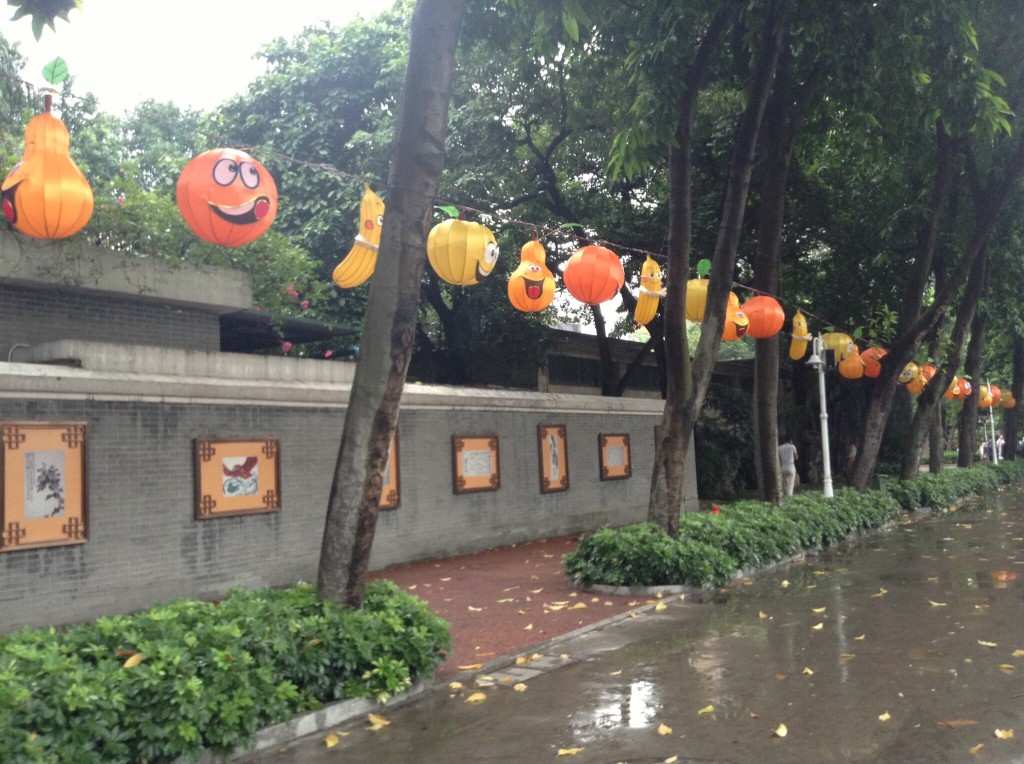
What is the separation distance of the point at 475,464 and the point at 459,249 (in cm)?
576

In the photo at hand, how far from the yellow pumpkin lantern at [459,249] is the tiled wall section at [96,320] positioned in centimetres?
393

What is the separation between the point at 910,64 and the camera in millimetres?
12352

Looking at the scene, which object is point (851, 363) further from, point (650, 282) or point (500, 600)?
point (500, 600)

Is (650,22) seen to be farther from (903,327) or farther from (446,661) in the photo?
(903,327)

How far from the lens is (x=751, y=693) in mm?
6613

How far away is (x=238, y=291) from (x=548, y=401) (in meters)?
6.57

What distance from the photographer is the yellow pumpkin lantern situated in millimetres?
10258

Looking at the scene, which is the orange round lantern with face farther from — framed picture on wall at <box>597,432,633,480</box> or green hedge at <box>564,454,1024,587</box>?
framed picture on wall at <box>597,432,633,480</box>

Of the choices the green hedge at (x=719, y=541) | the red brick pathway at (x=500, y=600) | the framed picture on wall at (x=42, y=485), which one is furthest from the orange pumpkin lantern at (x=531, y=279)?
the framed picture on wall at (x=42, y=485)

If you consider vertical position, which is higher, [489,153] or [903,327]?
[489,153]

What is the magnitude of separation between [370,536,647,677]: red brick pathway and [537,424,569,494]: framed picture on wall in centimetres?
203

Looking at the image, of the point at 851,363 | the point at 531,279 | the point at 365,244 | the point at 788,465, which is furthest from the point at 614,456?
the point at 365,244

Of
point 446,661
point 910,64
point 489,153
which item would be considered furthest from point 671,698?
point 489,153

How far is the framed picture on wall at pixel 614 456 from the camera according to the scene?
61.3 feet
